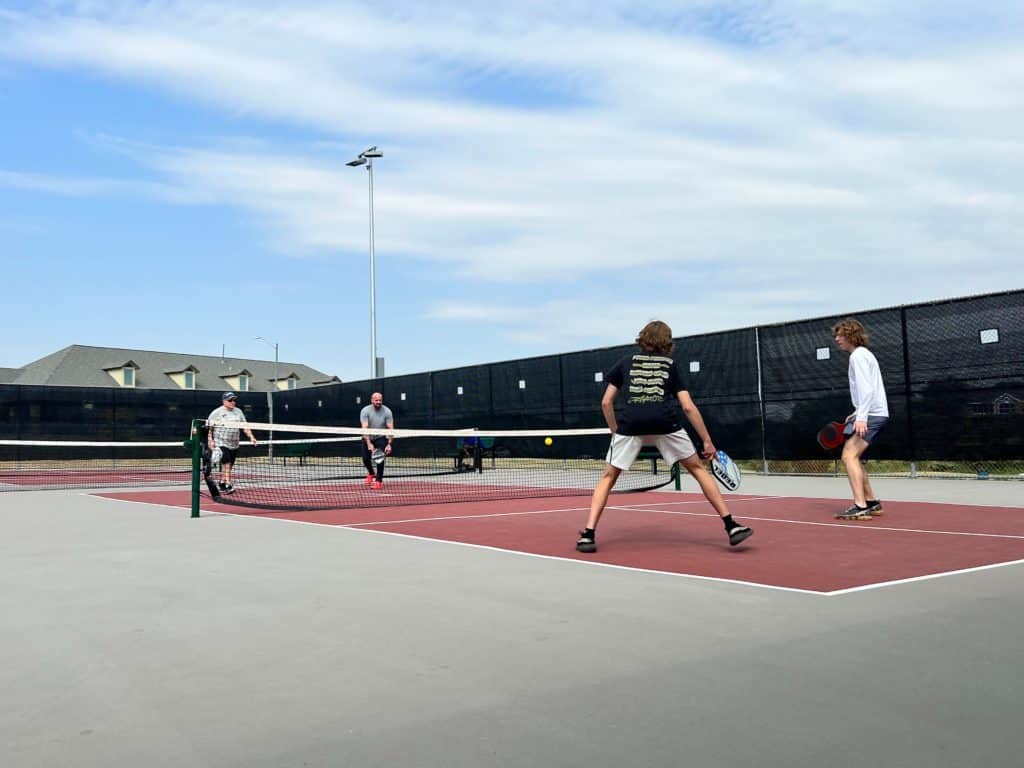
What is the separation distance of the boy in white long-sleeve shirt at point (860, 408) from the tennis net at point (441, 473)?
314 centimetres

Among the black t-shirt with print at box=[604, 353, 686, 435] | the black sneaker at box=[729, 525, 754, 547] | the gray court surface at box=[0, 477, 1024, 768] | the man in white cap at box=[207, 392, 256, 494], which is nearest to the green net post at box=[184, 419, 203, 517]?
the man in white cap at box=[207, 392, 256, 494]

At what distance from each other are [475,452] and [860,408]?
13.1 m

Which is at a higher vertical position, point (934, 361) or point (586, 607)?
point (934, 361)

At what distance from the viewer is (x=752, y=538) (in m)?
7.28

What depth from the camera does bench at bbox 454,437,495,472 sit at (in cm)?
2083

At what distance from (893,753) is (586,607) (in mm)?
2160

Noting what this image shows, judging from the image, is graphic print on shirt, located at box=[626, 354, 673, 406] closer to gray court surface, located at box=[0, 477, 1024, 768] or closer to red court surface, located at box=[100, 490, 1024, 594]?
red court surface, located at box=[100, 490, 1024, 594]

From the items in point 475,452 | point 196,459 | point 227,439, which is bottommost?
point 475,452

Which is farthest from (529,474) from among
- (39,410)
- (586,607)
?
(39,410)

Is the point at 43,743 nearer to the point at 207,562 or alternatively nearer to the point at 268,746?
the point at 268,746

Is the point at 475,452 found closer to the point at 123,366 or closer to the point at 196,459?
the point at 196,459

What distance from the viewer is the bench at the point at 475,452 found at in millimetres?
20828

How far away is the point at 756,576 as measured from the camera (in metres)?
5.40

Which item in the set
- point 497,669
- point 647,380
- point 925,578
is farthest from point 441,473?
point 497,669
